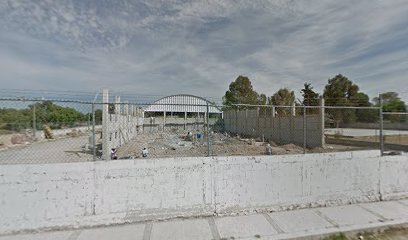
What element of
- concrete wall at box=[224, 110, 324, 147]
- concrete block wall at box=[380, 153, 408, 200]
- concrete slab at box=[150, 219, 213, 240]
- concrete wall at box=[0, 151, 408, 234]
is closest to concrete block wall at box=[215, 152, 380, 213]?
concrete wall at box=[0, 151, 408, 234]

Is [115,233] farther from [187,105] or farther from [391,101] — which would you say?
[391,101]

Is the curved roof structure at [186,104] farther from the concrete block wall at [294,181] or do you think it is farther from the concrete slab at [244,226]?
the concrete slab at [244,226]

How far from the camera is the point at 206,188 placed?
5.45 metres

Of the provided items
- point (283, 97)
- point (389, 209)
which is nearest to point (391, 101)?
point (389, 209)

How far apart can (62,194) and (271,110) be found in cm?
2519

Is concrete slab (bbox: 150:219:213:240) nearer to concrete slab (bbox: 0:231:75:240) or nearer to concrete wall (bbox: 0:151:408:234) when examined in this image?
concrete wall (bbox: 0:151:408:234)

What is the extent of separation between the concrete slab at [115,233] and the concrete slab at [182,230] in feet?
0.99

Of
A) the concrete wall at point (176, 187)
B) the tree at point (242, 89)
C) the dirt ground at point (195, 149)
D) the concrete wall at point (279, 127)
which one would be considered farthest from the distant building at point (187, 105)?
the tree at point (242, 89)

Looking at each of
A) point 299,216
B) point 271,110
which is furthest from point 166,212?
point 271,110

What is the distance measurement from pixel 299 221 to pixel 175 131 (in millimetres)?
9616

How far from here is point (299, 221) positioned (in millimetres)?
5191

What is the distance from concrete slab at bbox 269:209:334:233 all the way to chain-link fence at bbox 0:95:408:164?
2.05 m

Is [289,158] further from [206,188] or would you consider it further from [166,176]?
[166,176]

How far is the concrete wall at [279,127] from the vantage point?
20094 mm
